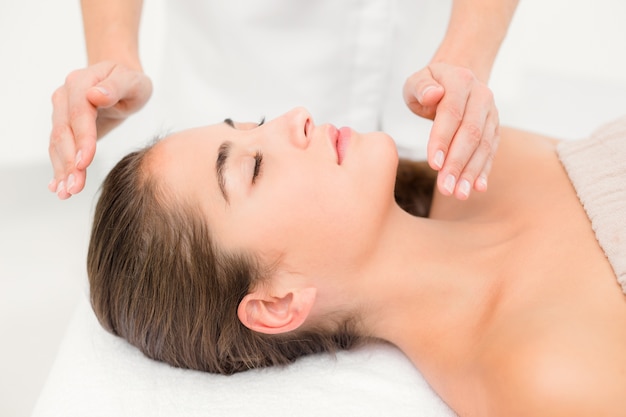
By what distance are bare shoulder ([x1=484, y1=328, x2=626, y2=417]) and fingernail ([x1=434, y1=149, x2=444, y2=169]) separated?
0.32 m

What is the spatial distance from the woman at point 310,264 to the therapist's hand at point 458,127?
0.16m

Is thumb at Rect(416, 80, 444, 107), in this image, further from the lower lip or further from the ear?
the ear

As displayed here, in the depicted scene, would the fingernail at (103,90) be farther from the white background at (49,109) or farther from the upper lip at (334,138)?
the white background at (49,109)

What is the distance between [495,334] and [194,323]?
21.1 inches

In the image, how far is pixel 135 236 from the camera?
1.32 meters

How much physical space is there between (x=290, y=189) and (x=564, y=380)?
0.54 m

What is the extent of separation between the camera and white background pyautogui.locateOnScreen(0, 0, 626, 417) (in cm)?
179

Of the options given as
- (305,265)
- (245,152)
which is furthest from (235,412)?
(245,152)

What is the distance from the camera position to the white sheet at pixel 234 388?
1.30 metres

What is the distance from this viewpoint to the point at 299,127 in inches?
52.9

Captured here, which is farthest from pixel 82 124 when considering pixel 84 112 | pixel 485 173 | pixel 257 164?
pixel 485 173

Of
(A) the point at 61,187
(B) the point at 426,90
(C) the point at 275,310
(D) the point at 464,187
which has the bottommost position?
(C) the point at 275,310

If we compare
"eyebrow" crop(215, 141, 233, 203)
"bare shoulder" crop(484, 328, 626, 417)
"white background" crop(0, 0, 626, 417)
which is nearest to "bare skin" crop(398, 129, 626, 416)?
"bare shoulder" crop(484, 328, 626, 417)

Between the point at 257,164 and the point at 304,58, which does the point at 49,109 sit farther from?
the point at 257,164
